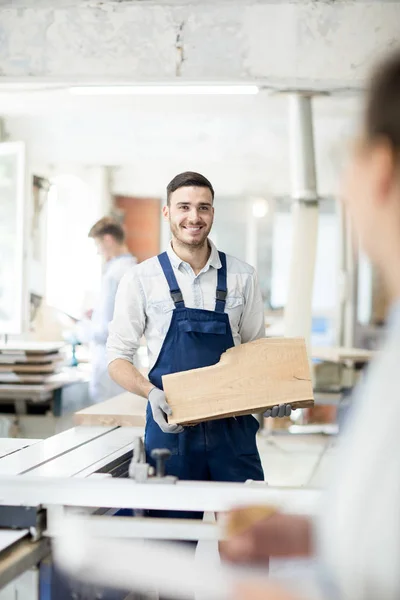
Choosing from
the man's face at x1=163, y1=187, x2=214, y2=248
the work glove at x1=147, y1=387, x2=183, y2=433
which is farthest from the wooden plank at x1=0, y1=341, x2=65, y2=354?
the work glove at x1=147, y1=387, x2=183, y2=433

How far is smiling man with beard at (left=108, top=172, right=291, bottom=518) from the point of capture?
2.01 metres

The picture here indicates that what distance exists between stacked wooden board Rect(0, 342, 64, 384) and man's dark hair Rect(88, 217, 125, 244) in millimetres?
675

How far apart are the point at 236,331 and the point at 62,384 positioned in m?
1.99

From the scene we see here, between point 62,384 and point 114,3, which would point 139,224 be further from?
point 114,3

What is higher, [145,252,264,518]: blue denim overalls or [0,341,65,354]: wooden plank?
[0,341,65,354]: wooden plank

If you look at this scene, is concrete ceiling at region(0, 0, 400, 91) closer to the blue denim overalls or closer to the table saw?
the blue denim overalls

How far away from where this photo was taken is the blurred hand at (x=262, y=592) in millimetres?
650

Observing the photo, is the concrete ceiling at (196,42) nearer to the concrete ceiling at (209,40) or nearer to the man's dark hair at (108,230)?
the concrete ceiling at (209,40)

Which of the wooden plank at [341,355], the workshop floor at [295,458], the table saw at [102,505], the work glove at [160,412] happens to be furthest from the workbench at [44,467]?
the wooden plank at [341,355]

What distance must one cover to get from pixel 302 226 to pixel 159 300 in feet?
5.74

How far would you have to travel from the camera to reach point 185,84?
2.79 metres

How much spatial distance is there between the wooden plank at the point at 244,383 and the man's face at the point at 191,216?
46 cm

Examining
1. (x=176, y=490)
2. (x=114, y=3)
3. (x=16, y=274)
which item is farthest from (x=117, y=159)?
(x=176, y=490)

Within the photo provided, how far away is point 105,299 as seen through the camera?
362cm
